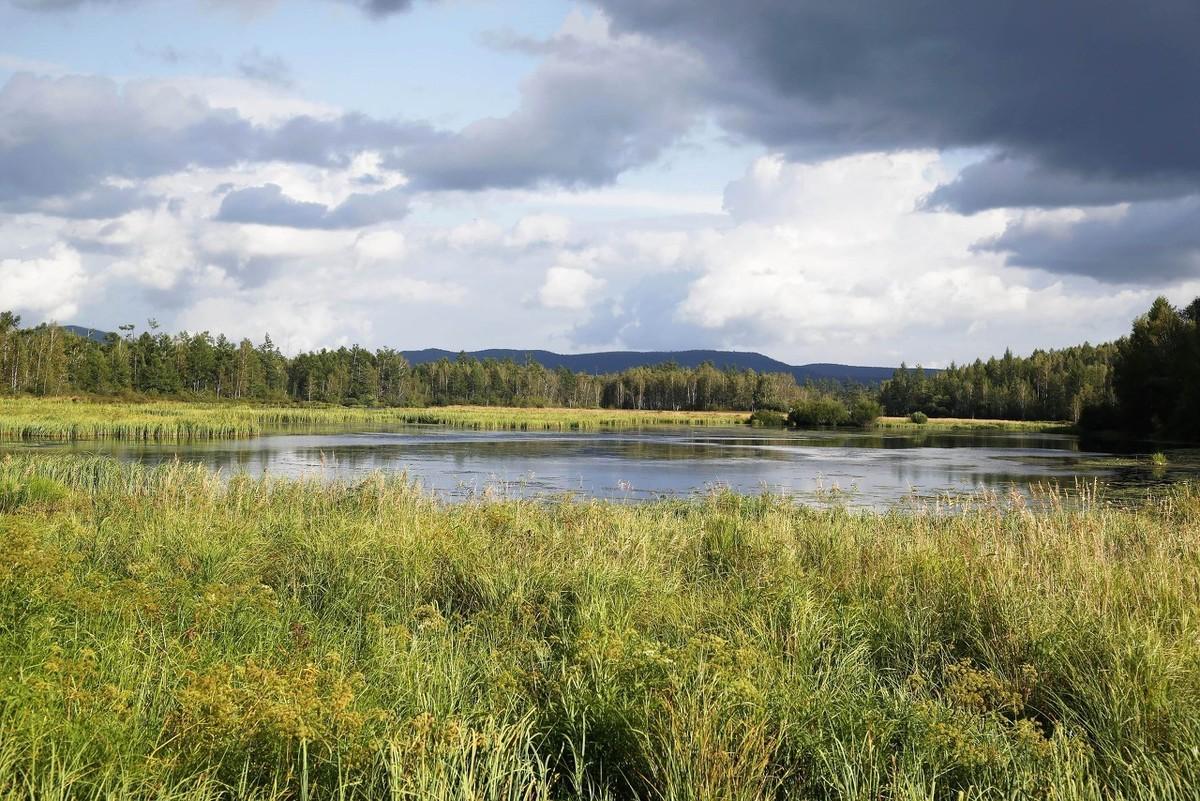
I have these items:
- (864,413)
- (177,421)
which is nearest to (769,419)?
(864,413)

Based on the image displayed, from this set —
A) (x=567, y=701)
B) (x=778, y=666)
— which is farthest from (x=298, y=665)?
(x=778, y=666)

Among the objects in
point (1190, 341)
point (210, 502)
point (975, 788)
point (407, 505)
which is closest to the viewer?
point (975, 788)

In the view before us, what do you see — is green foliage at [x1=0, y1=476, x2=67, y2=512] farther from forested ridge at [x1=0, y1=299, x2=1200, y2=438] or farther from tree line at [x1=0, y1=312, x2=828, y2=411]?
tree line at [x1=0, y1=312, x2=828, y2=411]

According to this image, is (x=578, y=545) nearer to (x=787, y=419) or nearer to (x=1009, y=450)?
(x=1009, y=450)

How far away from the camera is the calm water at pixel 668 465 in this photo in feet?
80.8

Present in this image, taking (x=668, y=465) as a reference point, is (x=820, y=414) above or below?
above

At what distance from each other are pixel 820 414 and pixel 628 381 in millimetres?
85894

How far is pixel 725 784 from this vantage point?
148 inches

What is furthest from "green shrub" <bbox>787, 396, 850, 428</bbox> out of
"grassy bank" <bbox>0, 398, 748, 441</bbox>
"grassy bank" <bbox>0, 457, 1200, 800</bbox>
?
"grassy bank" <bbox>0, 457, 1200, 800</bbox>

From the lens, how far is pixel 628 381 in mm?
170375

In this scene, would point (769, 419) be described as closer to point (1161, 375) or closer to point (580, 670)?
point (1161, 375)

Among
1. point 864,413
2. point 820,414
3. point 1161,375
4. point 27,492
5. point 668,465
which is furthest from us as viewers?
point 864,413

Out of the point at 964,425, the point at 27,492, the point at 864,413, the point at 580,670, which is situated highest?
the point at 580,670

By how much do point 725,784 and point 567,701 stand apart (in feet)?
3.49
